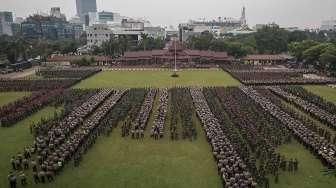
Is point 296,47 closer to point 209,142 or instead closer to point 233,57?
point 233,57

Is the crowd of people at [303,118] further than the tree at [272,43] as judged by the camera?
No

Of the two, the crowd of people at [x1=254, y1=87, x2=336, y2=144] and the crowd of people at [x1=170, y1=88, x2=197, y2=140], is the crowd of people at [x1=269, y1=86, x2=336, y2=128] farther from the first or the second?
the crowd of people at [x1=170, y1=88, x2=197, y2=140]

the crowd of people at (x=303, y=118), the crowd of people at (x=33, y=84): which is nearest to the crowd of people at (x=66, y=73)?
the crowd of people at (x=33, y=84)

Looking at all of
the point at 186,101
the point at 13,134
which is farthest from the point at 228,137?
the point at 13,134

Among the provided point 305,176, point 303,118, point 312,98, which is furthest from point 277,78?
point 305,176

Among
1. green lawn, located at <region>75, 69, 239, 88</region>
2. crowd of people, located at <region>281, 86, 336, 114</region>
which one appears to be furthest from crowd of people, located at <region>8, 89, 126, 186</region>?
crowd of people, located at <region>281, 86, 336, 114</region>

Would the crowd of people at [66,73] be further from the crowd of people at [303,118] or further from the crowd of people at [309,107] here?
the crowd of people at [309,107]
